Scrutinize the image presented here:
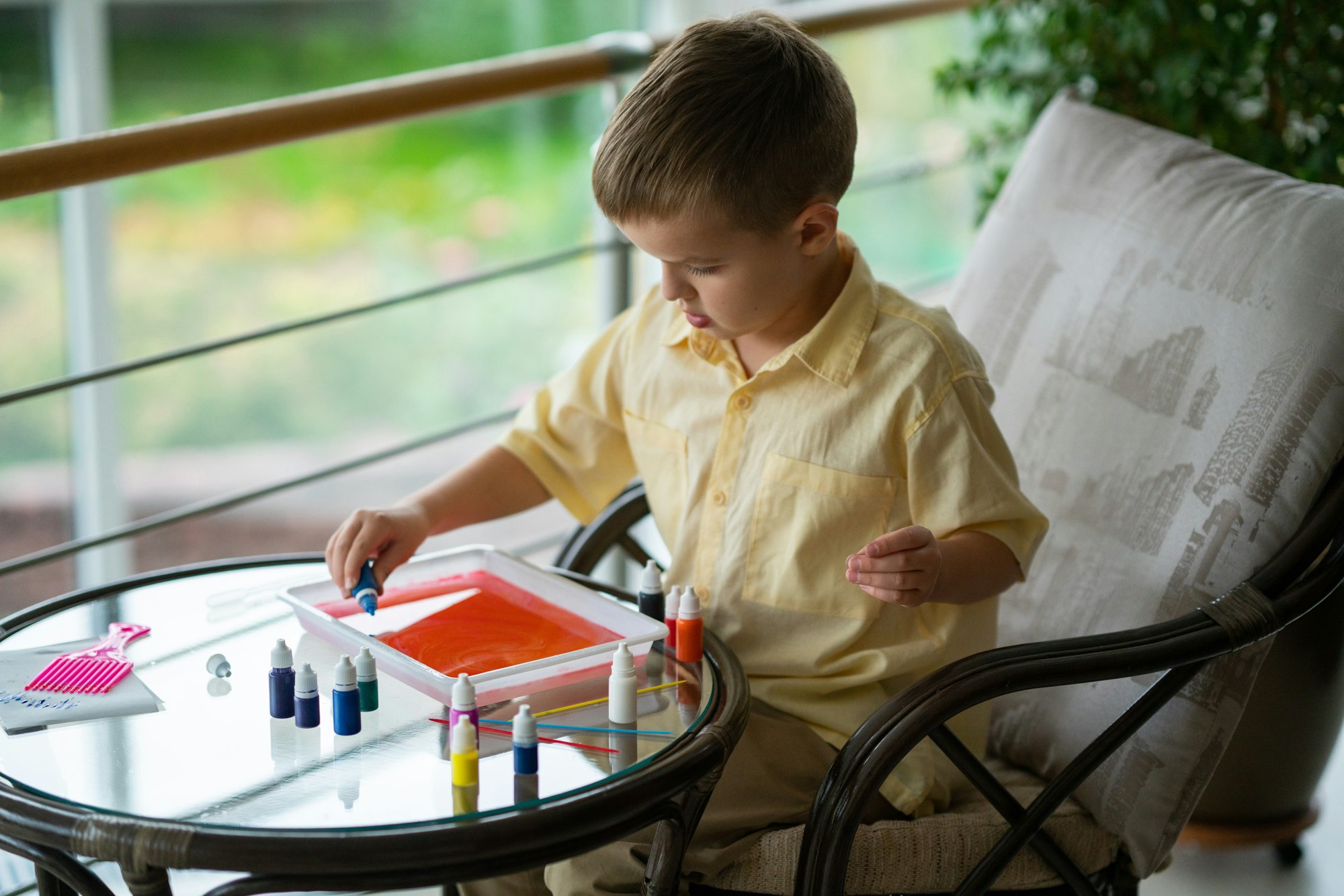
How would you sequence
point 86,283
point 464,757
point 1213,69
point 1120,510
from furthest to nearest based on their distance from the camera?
point 86,283
point 1213,69
point 1120,510
point 464,757

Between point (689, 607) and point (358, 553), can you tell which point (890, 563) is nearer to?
point (689, 607)

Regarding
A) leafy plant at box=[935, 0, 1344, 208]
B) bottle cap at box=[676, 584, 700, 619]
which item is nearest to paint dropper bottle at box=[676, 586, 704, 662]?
bottle cap at box=[676, 584, 700, 619]

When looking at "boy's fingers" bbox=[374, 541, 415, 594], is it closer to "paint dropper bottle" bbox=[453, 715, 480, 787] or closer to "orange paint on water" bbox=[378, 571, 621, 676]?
"orange paint on water" bbox=[378, 571, 621, 676]

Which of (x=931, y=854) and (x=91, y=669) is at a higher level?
(x=91, y=669)

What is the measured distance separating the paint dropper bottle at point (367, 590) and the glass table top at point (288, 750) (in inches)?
1.9

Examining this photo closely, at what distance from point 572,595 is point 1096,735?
557mm

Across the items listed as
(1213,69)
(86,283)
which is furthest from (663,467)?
(86,283)

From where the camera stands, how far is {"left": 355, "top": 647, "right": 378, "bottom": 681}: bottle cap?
1.06 metres

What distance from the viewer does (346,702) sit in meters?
1.02

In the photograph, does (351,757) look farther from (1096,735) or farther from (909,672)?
(1096,735)

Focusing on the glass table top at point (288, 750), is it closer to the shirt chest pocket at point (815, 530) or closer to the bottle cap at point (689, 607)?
the bottle cap at point (689, 607)

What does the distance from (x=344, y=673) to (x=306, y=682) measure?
0.04 m

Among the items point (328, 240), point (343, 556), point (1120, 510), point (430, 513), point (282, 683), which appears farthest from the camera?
point (328, 240)

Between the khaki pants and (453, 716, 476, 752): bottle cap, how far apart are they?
25 centimetres
